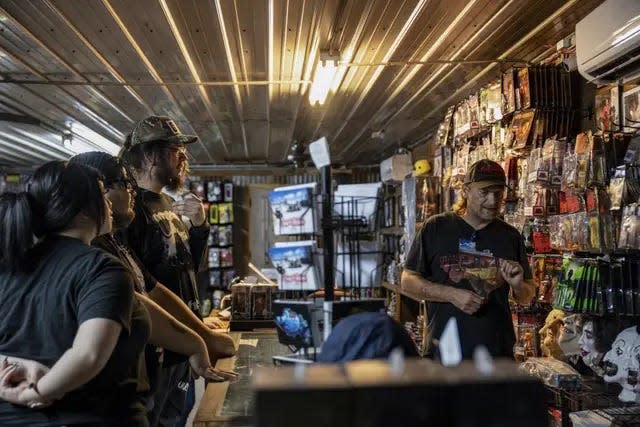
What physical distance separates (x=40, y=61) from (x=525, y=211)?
3.44 meters

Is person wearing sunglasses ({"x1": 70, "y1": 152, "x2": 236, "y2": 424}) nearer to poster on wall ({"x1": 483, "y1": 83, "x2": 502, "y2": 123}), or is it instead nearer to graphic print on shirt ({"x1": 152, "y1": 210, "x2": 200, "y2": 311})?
graphic print on shirt ({"x1": 152, "y1": 210, "x2": 200, "y2": 311})

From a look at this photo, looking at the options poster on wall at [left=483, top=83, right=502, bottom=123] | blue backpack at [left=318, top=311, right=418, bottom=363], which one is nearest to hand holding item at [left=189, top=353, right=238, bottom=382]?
blue backpack at [left=318, top=311, right=418, bottom=363]

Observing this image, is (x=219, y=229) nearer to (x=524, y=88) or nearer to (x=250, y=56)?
(x=250, y=56)

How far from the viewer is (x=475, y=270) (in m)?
3.00

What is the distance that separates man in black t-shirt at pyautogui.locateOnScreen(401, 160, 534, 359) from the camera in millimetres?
2924

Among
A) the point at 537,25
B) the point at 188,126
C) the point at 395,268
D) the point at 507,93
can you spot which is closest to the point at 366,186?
the point at 395,268

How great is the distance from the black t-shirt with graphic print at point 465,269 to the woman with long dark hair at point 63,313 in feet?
5.15

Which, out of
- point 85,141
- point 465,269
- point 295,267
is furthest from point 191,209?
point 85,141

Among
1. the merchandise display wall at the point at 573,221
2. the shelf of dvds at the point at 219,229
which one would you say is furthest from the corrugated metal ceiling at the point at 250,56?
the shelf of dvds at the point at 219,229

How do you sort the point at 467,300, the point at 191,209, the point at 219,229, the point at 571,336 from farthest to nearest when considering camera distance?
the point at 219,229
the point at 571,336
the point at 191,209
the point at 467,300

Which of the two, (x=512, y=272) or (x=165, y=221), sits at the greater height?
(x=165, y=221)

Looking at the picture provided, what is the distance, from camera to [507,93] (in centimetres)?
420

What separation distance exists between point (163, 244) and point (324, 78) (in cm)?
227

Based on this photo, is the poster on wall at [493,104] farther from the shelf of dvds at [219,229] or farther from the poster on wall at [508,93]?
the shelf of dvds at [219,229]
